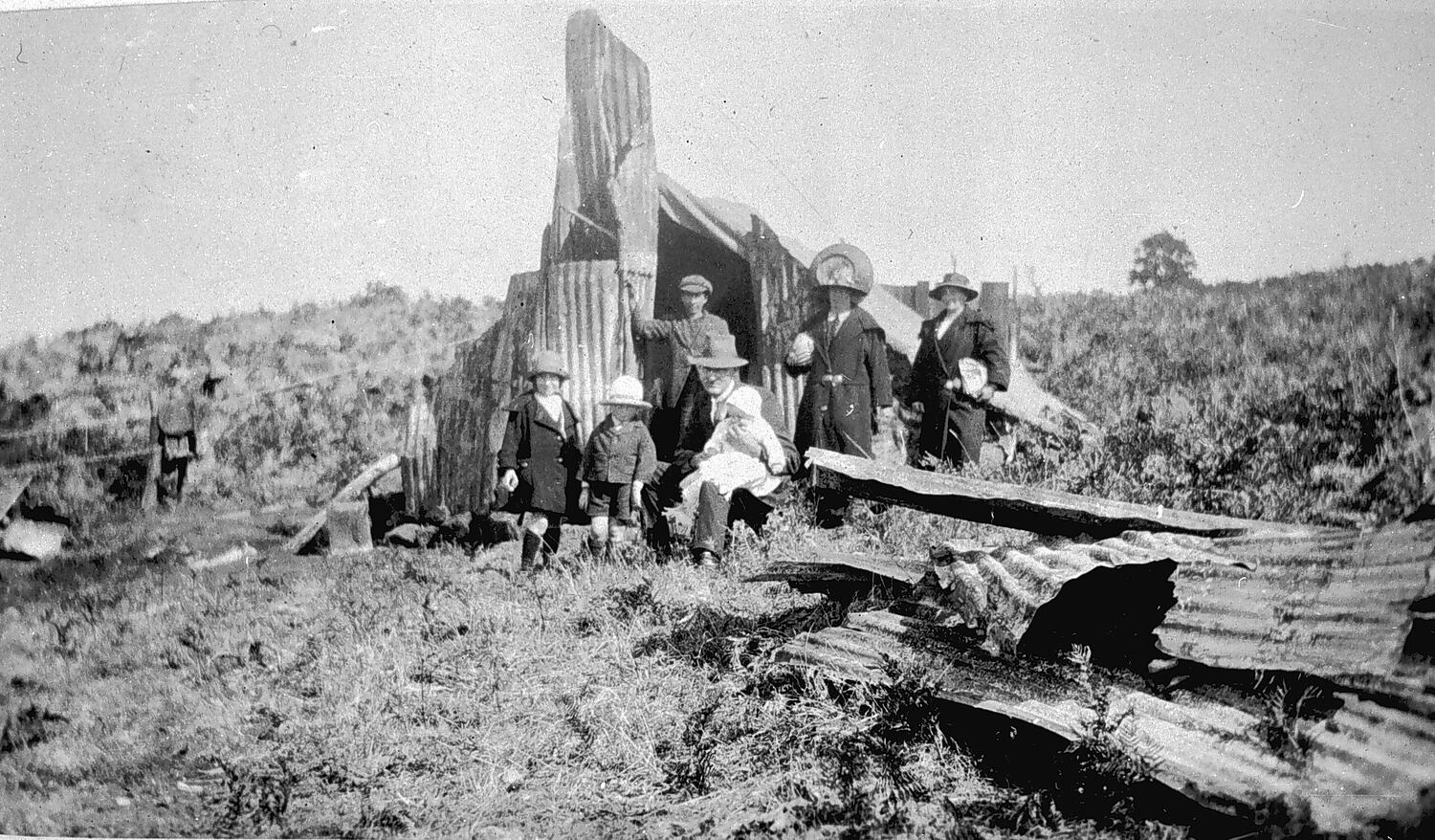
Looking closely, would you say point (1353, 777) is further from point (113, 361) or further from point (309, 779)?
point (113, 361)

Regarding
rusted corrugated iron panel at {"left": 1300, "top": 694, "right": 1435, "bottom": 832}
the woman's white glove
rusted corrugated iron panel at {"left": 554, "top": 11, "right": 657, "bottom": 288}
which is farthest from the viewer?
rusted corrugated iron panel at {"left": 554, "top": 11, "right": 657, "bottom": 288}

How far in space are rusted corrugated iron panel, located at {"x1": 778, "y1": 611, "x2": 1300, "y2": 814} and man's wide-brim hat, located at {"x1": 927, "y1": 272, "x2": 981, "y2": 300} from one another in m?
3.67

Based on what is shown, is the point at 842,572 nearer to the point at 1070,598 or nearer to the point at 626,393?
the point at 1070,598

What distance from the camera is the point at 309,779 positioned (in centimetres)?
458

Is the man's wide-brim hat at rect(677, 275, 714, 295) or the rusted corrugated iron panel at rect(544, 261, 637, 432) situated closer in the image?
the man's wide-brim hat at rect(677, 275, 714, 295)

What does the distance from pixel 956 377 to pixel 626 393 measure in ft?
8.27

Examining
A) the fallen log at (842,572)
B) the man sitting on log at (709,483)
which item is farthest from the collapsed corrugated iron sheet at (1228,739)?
the man sitting on log at (709,483)

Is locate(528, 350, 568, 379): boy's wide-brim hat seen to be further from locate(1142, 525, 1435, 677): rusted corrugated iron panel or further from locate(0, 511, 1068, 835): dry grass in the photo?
locate(1142, 525, 1435, 677): rusted corrugated iron panel

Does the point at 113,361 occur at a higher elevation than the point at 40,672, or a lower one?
higher

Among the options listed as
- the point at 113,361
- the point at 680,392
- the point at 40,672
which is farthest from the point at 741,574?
the point at 113,361

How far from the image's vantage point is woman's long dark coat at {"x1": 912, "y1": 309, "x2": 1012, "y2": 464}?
7.55 metres

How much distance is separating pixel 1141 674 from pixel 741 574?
9.07ft

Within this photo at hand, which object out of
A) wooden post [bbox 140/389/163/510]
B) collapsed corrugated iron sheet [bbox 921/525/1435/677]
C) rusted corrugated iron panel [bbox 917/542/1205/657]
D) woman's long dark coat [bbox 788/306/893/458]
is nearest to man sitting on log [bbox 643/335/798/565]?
woman's long dark coat [bbox 788/306/893/458]

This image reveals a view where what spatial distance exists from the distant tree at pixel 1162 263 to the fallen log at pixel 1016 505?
157 inches
